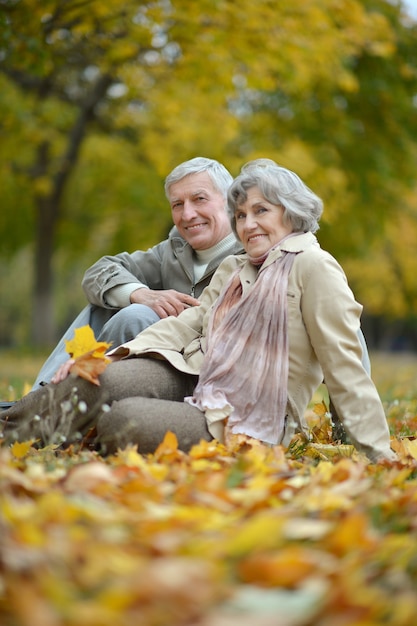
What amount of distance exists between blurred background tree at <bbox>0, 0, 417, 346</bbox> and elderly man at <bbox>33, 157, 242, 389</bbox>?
403cm

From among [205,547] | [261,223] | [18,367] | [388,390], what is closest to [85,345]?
[261,223]

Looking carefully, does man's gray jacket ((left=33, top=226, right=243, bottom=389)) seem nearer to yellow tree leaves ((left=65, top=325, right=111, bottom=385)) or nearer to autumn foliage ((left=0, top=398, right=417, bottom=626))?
yellow tree leaves ((left=65, top=325, right=111, bottom=385))

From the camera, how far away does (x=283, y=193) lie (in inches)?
141

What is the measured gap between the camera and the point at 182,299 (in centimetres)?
420

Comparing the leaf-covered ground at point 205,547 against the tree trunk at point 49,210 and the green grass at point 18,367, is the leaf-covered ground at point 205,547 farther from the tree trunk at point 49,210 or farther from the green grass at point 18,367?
the tree trunk at point 49,210

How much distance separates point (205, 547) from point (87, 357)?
5.94 ft

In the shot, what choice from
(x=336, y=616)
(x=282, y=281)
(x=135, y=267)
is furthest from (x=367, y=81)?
(x=336, y=616)

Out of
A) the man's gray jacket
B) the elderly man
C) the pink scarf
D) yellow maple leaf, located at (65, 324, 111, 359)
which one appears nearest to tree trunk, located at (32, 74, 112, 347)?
the man's gray jacket

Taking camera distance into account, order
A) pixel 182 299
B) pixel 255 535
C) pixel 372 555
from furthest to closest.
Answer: pixel 182 299
pixel 372 555
pixel 255 535

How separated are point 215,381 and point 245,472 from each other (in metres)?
0.86

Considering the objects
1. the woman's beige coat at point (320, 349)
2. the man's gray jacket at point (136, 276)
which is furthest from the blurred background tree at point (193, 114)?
the woman's beige coat at point (320, 349)

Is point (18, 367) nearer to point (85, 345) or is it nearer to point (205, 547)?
point (85, 345)

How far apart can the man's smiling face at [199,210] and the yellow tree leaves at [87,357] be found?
104 cm

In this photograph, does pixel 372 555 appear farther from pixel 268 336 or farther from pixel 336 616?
pixel 268 336
